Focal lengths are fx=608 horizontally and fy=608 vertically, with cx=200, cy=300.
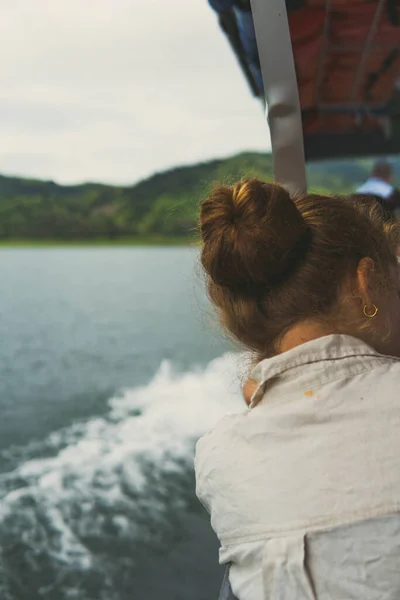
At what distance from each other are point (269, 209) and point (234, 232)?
0.04m

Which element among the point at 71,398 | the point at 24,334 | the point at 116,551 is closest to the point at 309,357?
the point at 116,551

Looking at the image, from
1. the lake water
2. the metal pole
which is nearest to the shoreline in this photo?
the lake water

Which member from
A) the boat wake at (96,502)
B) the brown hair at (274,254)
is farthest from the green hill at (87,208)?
the brown hair at (274,254)

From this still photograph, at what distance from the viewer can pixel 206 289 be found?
662 mm

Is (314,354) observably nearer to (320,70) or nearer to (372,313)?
(372,313)

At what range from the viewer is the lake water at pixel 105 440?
2059 millimetres

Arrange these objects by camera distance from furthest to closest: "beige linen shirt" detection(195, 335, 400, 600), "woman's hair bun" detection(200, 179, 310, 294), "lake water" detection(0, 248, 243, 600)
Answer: "lake water" detection(0, 248, 243, 600) < "woman's hair bun" detection(200, 179, 310, 294) < "beige linen shirt" detection(195, 335, 400, 600)

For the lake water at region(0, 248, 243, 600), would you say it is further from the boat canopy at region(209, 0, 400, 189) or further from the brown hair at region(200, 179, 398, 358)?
the boat canopy at region(209, 0, 400, 189)

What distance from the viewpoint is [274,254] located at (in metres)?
0.56

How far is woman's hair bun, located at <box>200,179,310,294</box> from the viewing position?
0.56 meters

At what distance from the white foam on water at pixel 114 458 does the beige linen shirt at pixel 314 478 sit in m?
1.11

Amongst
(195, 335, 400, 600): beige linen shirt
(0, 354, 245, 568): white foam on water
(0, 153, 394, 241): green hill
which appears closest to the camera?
(195, 335, 400, 600): beige linen shirt

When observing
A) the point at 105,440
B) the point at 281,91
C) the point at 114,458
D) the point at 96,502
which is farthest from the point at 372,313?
the point at 105,440

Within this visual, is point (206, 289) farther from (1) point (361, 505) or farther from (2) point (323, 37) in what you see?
(2) point (323, 37)
